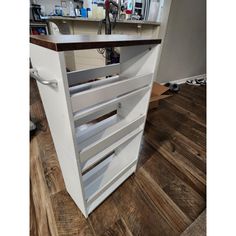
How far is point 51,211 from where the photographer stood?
36.1 inches

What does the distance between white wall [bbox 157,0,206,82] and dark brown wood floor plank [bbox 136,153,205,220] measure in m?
1.75

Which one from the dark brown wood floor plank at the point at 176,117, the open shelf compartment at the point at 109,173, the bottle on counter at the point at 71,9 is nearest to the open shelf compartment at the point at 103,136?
the open shelf compartment at the point at 109,173

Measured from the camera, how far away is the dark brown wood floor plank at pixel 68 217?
84 centimetres

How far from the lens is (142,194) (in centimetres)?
104

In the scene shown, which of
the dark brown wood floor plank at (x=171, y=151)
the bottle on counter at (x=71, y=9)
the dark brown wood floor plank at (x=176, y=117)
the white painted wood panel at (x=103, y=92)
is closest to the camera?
the white painted wood panel at (x=103, y=92)

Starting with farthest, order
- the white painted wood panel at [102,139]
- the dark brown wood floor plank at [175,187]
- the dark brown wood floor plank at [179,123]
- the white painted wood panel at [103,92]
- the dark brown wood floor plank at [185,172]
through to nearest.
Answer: the dark brown wood floor plank at [179,123] < the dark brown wood floor plank at [185,172] < the dark brown wood floor plank at [175,187] < the white painted wood panel at [102,139] < the white painted wood panel at [103,92]

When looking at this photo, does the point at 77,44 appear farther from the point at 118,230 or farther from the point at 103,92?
the point at 118,230

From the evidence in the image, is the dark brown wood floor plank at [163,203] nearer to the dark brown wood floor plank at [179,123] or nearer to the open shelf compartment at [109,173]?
the open shelf compartment at [109,173]

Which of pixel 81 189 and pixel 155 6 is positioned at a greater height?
pixel 155 6

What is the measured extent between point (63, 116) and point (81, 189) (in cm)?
42

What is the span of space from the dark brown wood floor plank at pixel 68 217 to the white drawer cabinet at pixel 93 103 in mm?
68

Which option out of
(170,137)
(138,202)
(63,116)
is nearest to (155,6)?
(170,137)

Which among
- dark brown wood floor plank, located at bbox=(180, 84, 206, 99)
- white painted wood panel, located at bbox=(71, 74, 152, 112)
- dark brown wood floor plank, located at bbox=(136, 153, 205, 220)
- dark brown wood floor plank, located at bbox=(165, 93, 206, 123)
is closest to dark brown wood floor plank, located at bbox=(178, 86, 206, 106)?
dark brown wood floor plank, located at bbox=(180, 84, 206, 99)
